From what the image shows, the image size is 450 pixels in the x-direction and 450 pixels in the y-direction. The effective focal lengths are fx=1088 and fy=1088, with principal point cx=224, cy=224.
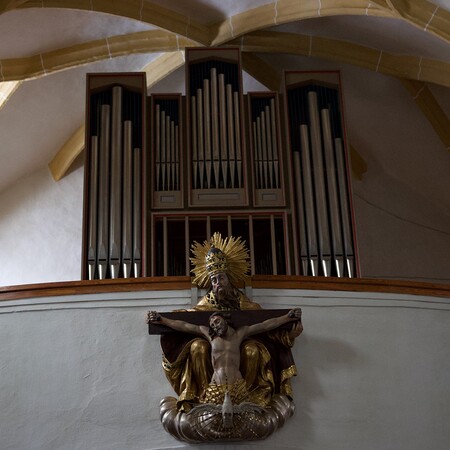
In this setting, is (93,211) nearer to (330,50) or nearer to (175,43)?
(175,43)

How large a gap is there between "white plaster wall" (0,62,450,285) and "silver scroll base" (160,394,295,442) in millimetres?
4829

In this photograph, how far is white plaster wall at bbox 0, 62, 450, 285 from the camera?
1202 cm

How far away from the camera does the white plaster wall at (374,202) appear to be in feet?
39.4

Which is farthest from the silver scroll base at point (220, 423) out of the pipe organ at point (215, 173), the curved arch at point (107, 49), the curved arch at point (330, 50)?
the curved arch at point (330, 50)

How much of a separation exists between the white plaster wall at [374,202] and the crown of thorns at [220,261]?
168 inches

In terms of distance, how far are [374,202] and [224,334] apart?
5.29 metres

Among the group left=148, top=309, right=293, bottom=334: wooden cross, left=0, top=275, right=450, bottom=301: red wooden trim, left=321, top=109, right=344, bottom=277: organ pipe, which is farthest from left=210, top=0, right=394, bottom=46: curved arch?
left=148, top=309, right=293, bottom=334: wooden cross

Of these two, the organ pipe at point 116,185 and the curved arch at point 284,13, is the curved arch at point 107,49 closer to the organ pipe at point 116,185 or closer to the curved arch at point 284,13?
the curved arch at point 284,13

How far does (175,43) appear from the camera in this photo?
11.3 m

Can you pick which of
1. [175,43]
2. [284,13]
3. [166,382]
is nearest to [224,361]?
[166,382]

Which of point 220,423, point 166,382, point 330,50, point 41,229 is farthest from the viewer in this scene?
point 41,229

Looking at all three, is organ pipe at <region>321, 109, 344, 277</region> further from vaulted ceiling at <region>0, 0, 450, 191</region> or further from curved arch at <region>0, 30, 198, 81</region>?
curved arch at <region>0, 30, 198, 81</region>

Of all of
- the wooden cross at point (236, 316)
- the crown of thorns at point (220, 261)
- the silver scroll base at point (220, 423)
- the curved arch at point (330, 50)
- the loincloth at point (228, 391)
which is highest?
the curved arch at point (330, 50)

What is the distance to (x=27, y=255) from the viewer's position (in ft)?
40.1
